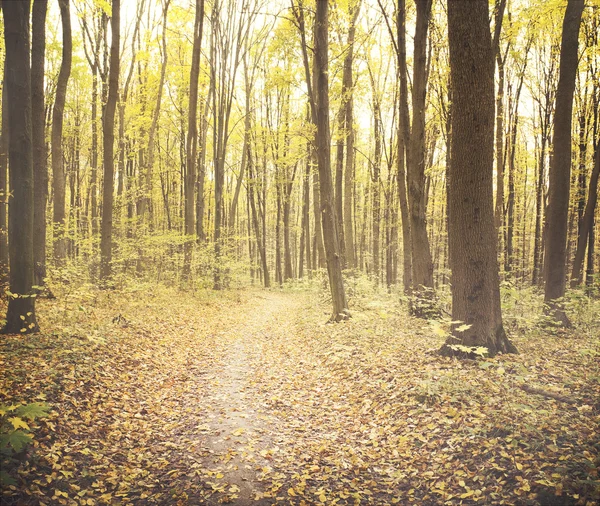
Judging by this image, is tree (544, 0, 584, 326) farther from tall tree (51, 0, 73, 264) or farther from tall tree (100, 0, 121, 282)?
tall tree (51, 0, 73, 264)

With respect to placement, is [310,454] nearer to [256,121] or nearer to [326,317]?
[326,317]

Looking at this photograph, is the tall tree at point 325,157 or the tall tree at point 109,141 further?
the tall tree at point 109,141

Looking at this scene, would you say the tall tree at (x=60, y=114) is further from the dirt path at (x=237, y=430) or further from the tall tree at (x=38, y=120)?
the dirt path at (x=237, y=430)

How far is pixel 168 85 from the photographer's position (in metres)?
22.2

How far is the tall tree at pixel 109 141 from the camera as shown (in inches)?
488

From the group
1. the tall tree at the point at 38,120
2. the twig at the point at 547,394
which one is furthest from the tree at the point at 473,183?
the tall tree at the point at 38,120

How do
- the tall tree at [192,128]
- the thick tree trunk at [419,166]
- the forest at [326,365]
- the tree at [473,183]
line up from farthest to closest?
the tall tree at [192,128] → the thick tree trunk at [419,166] → the tree at [473,183] → the forest at [326,365]

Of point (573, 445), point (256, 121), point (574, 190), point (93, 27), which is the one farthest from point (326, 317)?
point (256, 121)

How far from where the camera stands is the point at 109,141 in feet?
42.7

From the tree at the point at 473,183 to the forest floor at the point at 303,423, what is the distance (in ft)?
2.83

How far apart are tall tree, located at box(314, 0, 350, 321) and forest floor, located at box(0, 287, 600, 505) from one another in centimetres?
272

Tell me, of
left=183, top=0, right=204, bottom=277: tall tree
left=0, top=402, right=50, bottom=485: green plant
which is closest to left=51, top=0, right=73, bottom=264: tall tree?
left=183, top=0, right=204, bottom=277: tall tree

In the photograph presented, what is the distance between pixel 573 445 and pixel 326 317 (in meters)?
8.50

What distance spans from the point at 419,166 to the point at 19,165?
31.6 ft
